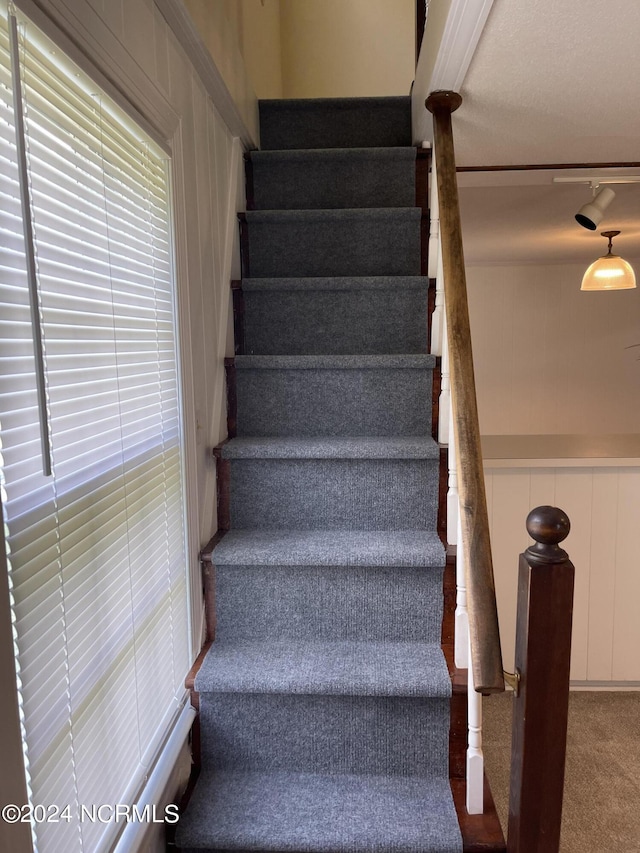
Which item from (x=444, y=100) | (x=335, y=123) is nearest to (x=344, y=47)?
(x=335, y=123)

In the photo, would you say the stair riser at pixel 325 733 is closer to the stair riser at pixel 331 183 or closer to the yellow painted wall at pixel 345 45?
the stair riser at pixel 331 183

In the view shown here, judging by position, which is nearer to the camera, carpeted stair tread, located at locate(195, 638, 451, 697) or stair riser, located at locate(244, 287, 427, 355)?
carpeted stair tread, located at locate(195, 638, 451, 697)

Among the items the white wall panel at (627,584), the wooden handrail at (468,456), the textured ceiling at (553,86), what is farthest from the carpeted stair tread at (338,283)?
the white wall panel at (627,584)

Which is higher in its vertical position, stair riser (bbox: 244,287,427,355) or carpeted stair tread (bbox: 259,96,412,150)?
carpeted stair tread (bbox: 259,96,412,150)

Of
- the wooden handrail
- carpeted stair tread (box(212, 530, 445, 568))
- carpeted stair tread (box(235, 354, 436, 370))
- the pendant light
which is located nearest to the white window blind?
carpeted stair tread (box(212, 530, 445, 568))

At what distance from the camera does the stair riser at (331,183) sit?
241 centimetres

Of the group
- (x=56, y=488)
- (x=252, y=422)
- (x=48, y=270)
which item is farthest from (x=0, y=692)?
(x=252, y=422)

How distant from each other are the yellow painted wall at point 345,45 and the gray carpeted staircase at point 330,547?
5.88 feet

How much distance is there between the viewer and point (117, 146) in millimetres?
1190

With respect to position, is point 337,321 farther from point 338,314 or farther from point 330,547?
point 330,547

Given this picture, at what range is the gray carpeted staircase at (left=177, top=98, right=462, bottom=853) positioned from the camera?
142 centimetres

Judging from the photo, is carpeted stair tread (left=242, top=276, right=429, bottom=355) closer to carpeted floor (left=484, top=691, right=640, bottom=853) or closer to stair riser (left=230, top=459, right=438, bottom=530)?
stair riser (left=230, top=459, right=438, bottom=530)

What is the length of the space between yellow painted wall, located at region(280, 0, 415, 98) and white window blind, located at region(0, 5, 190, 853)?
9.38 feet

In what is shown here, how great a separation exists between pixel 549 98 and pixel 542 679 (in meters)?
1.63
